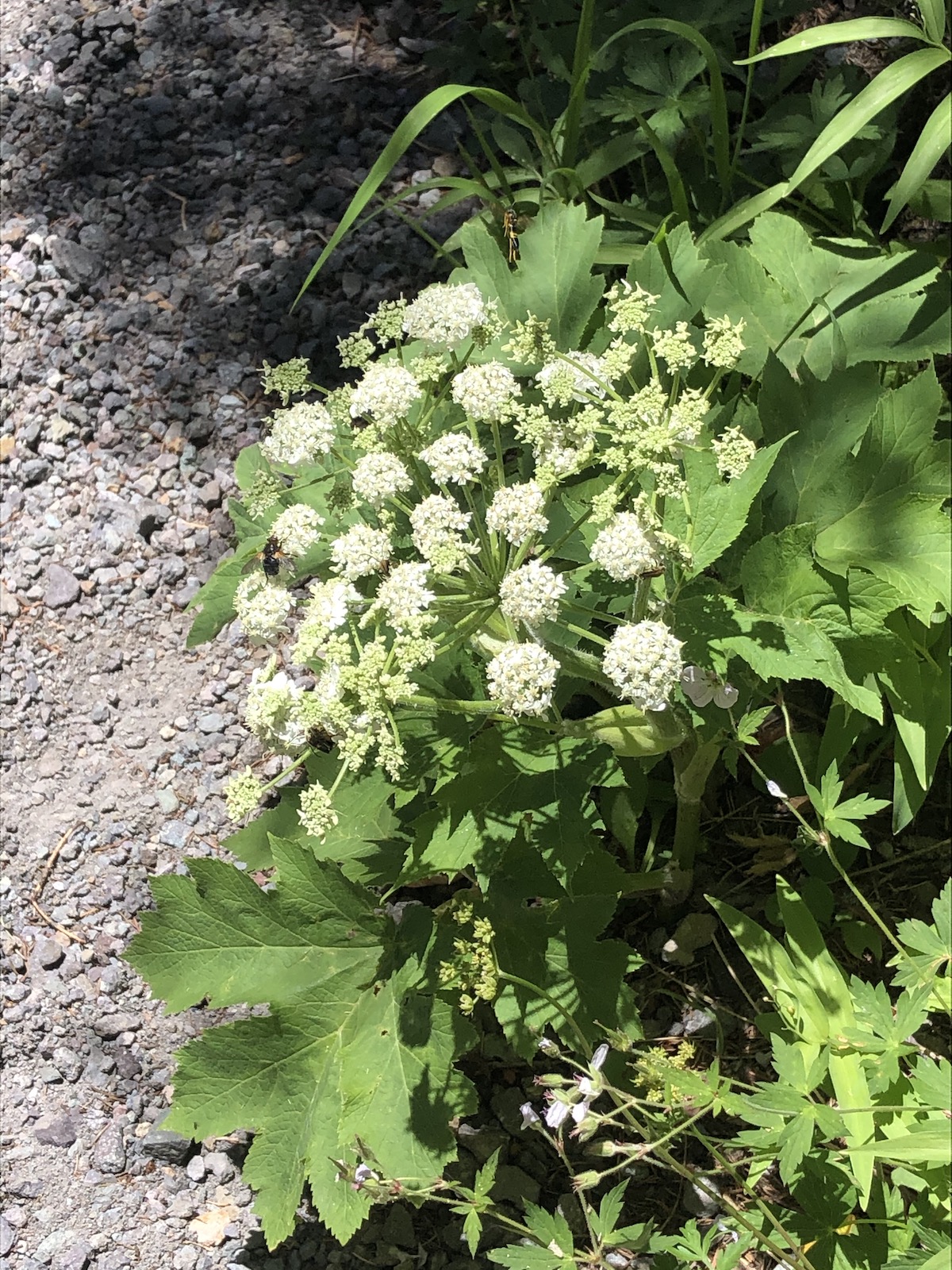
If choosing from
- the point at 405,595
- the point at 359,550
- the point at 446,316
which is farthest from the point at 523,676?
the point at 446,316

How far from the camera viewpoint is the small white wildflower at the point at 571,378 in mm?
2006

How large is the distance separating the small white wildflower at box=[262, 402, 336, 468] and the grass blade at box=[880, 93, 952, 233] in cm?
140

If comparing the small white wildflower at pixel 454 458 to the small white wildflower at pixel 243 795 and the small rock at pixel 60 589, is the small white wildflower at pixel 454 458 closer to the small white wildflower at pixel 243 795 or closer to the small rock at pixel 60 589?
the small white wildflower at pixel 243 795

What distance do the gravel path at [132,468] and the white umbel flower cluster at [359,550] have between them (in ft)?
5.36

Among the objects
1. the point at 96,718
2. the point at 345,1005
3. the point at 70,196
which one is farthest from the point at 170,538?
the point at 345,1005

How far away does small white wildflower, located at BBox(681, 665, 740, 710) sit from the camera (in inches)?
85.4

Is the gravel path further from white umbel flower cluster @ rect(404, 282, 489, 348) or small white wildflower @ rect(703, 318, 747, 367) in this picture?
small white wildflower @ rect(703, 318, 747, 367)

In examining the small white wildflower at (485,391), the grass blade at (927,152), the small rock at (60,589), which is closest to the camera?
the small white wildflower at (485,391)

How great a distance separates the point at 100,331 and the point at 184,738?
171 cm

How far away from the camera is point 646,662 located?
1.77 meters

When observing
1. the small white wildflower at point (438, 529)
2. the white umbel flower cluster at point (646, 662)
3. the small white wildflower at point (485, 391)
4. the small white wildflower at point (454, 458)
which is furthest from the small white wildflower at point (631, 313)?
the white umbel flower cluster at point (646, 662)

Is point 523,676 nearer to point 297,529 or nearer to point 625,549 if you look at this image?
point 625,549

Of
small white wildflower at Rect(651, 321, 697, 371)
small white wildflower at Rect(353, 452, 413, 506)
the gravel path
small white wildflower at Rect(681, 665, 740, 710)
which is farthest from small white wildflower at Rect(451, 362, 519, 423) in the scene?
the gravel path

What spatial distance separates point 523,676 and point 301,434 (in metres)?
0.70
